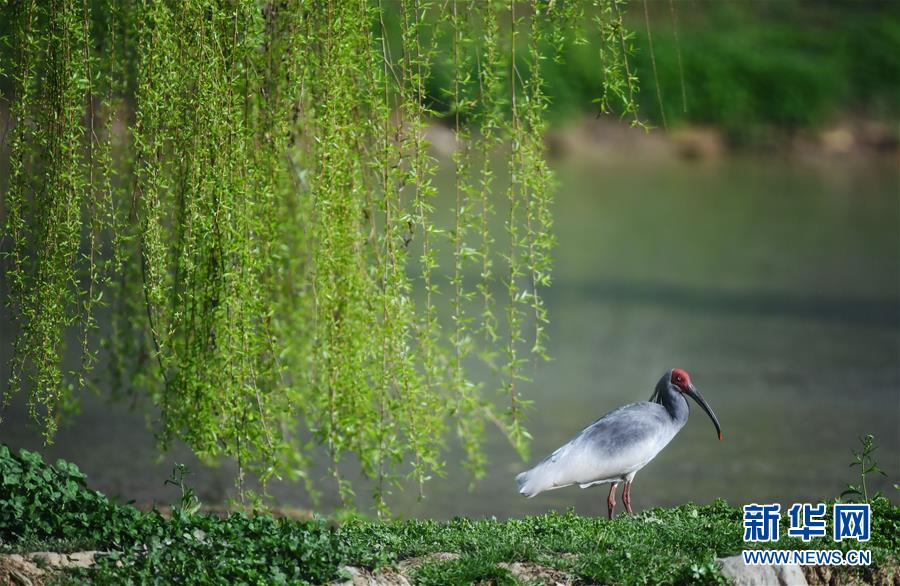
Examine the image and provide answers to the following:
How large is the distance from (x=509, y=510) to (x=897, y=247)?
488 inches

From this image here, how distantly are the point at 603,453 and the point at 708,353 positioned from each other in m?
7.01

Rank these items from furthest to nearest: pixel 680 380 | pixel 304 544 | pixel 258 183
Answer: pixel 680 380 → pixel 258 183 → pixel 304 544

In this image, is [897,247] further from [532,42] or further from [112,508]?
[112,508]

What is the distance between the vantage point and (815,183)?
2380cm

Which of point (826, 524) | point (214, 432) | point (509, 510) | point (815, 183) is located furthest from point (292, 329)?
point (815, 183)

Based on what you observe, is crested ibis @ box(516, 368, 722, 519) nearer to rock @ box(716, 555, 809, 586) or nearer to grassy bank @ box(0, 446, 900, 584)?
grassy bank @ box(0, 446, 900, 584)

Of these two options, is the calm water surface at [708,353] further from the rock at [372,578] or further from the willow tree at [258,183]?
the rock at [372,578]

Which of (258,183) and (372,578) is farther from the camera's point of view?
(258,183)

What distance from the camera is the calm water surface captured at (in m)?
7.79

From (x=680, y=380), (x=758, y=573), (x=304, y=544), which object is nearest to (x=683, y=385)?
(x=680, y=380)

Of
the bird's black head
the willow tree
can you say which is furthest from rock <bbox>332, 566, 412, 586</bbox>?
the bird's black head

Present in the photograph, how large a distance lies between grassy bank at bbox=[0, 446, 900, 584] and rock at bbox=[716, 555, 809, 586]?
7 cm

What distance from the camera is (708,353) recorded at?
37.7 feet

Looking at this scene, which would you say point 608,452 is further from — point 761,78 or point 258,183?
point 761,78
